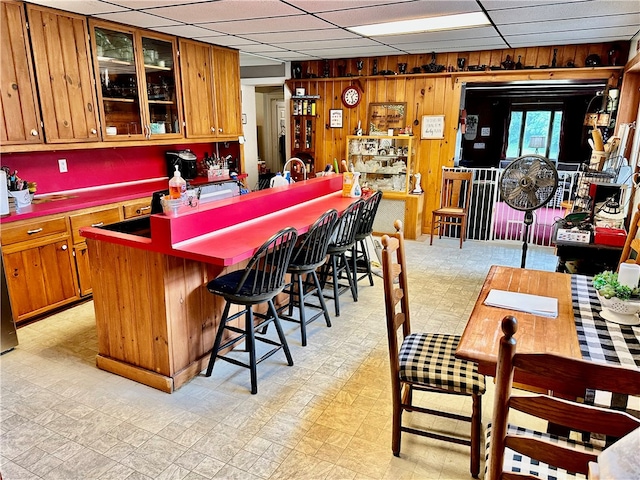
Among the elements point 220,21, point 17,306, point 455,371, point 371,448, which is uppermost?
point 220,21

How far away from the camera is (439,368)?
1.93 metres

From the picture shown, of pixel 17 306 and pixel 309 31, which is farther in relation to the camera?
pixel 309 31

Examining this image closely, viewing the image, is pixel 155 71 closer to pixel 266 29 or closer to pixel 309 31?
pixel 266 29

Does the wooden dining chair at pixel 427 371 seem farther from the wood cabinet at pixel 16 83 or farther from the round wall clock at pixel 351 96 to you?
the round wall clock at pixel 351 96

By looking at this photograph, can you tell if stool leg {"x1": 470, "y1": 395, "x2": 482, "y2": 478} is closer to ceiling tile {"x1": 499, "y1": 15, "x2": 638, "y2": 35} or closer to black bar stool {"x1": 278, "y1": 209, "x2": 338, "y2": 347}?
black bar stool {"x1": 278, "y1": 209, "x2": 338, "y2": 347}

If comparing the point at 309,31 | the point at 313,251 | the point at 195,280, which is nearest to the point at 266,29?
the point at 309,31

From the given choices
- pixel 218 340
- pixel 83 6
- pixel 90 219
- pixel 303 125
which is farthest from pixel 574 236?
pixel 303 125

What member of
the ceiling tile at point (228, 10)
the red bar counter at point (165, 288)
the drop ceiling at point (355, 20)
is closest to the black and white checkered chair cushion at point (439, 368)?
the red bar counter at point (165, 288)

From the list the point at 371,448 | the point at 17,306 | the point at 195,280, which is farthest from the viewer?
the point at 17,306

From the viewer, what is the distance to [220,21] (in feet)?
12.8

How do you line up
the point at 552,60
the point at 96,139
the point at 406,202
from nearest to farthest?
the point at 96,139 → the point at 552,60 → the point at 406,202

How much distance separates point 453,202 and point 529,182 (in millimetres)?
3053

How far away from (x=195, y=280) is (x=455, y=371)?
5.30 feet

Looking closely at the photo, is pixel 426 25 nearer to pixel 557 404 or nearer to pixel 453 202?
pixel 453 202
